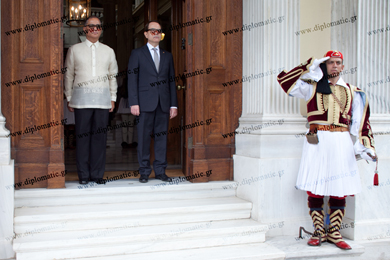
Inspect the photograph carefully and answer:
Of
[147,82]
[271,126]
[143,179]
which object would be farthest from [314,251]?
[147,82]

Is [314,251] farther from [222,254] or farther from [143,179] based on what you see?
[143,179]

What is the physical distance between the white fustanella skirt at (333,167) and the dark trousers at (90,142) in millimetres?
2228

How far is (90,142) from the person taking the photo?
177 inches

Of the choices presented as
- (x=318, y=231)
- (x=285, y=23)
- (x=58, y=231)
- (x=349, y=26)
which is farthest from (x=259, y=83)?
(x=58, y=231)

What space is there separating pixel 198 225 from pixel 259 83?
167 cm

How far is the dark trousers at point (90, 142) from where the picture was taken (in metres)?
4.38

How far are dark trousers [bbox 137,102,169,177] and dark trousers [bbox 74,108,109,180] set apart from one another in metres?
0.41

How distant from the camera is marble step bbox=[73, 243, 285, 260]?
3.36m

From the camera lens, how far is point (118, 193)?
13.6 feet

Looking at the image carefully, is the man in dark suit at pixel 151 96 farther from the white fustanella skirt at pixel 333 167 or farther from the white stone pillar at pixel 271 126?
the white fustanella skirt at pixel 333 167

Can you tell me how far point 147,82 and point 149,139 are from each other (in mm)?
644

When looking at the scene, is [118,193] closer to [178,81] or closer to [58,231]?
[58,231]

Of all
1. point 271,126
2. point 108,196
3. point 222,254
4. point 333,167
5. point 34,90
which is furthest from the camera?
point 271,126

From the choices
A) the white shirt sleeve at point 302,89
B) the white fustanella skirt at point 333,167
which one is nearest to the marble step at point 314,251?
the white fustanella skirt at point 333,167
